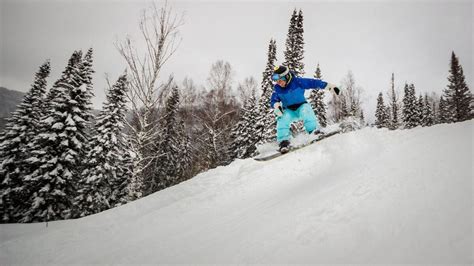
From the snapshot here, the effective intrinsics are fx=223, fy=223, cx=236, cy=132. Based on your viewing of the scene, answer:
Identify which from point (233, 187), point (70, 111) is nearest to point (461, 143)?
point (233, 187)

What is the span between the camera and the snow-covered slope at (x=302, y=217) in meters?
1.63

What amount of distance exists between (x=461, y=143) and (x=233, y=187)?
11.0ft

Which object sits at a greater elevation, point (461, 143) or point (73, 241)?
point (461, 143)

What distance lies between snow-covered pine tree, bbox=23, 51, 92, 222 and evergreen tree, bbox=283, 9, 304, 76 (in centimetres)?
1663

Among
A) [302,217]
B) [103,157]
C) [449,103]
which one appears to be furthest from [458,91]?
[103,157]

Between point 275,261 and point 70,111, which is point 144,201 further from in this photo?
point 70,111

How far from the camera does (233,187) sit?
407cm

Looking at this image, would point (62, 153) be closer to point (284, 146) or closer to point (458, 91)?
point (284, 146)

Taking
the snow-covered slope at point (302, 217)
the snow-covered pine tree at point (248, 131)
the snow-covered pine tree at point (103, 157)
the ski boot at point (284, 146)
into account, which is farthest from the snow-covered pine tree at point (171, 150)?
the snow-covered slope at point (302, 217)

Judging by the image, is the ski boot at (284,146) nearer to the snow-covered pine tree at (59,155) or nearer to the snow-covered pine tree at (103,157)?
the snow-covered pine tree at (103,157)

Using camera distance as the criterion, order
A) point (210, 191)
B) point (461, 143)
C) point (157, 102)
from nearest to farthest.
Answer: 1. point (461, 143)
2. point (210, 191)
3. point (157, 102)

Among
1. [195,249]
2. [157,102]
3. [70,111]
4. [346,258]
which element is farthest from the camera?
[70,111]

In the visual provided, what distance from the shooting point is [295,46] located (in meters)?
20.5

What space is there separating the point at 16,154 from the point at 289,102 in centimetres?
2209
